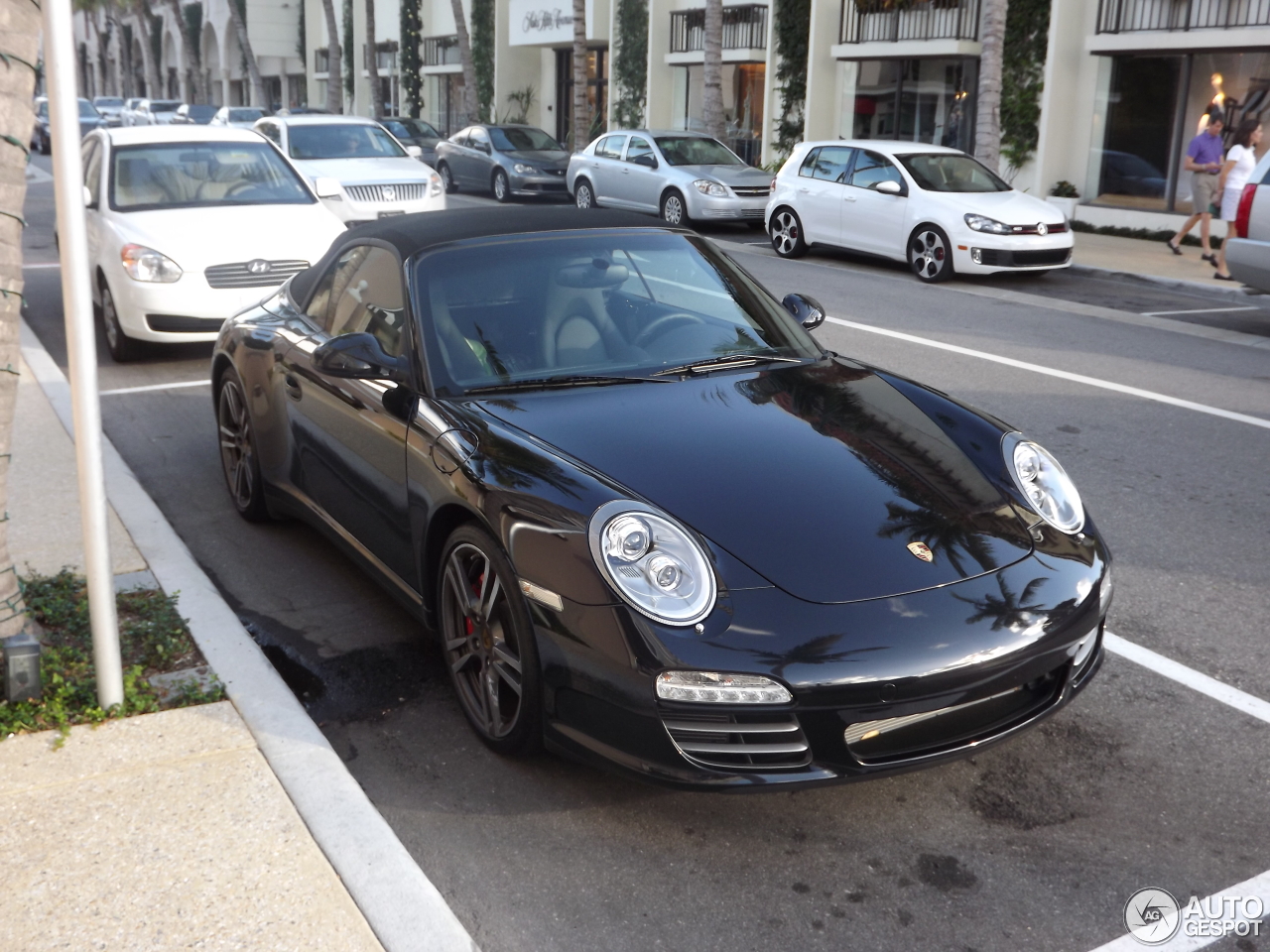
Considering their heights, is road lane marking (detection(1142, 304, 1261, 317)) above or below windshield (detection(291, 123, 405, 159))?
below

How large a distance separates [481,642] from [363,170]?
12750mm

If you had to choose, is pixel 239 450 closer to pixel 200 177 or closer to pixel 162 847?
pixel 162 847

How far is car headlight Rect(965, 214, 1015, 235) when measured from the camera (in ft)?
46.0

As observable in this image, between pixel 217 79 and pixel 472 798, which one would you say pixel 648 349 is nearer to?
pixel 472 798

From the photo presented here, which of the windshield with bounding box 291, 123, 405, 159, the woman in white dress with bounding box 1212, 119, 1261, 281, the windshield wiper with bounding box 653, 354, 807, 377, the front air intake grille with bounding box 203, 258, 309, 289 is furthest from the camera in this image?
the windshield with bounding box 291, 123, 405, 159

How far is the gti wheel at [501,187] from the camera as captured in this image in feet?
78.2

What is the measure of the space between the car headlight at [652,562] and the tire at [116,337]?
279 inches

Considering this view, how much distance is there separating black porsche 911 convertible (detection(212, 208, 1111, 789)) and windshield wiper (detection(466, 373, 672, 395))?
1 cm

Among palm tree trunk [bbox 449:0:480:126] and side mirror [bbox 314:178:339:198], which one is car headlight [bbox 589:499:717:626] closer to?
side mirror [bbox 314:178:339:198]

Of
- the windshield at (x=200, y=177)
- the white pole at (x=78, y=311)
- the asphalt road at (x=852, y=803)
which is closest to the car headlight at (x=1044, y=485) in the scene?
the asphalt road at (x=852, y=803)

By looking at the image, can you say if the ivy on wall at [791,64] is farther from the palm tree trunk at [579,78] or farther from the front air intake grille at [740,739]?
the front air intake grille at [740,739]

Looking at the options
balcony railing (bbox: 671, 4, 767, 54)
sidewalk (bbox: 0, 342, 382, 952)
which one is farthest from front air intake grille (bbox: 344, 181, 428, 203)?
balcony railing (bbox: 671, 4, 767, 54)

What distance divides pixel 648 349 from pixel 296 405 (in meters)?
1.53

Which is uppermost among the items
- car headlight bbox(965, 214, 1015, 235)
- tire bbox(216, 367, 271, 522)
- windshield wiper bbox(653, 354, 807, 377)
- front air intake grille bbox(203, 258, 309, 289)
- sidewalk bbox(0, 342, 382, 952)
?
windshield wiper bbox(653, 354, 807, 377)
